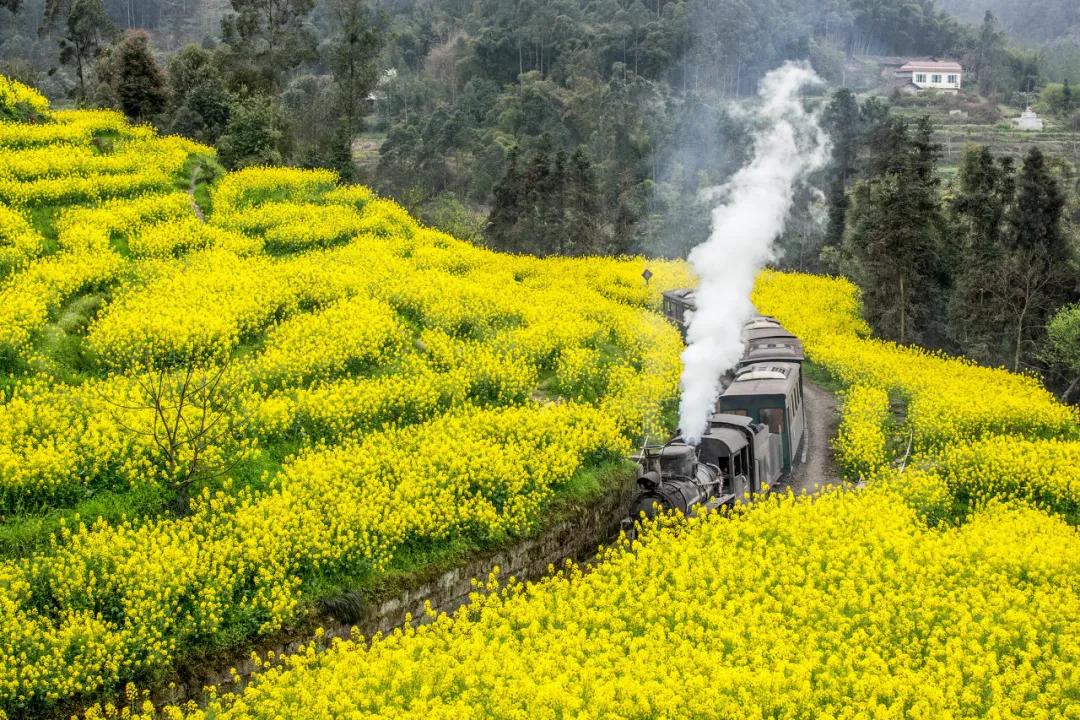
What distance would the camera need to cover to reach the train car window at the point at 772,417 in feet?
78.6

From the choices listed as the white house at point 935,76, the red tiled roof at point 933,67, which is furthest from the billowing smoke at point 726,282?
the red tiled roof at point 933,67

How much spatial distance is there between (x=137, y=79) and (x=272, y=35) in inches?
593

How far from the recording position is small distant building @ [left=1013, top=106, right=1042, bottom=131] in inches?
3543

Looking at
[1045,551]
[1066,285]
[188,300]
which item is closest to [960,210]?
[1066,285]

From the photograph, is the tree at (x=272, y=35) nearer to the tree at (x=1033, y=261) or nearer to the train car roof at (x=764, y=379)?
the train car roof at (x=764, y=379)

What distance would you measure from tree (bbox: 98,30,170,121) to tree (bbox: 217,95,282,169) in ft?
15.5

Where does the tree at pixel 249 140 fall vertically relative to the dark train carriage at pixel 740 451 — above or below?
above

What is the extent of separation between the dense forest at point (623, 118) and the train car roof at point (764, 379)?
13.5 m

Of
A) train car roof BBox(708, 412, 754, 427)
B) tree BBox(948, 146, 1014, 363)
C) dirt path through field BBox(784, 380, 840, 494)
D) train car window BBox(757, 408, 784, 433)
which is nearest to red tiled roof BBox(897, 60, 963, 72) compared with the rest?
tree BBox(948, 146, 1014, 363)

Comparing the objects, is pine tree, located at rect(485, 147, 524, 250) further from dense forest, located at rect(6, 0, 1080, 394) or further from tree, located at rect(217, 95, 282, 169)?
tree, located at rect(217, 95, 282, 169)

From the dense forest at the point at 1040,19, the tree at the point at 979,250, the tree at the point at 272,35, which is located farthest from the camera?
the dense forest at the point at 1040,19

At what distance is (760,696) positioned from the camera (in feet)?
42.5

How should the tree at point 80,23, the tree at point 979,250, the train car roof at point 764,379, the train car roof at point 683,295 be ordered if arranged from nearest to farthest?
1. the train car roof at point 764,379
2. the train car roof at point 683,295
3. the tree at point 979,250
4. the tree at point 80,23

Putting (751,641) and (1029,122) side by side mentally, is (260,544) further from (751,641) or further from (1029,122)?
(1029,122)
